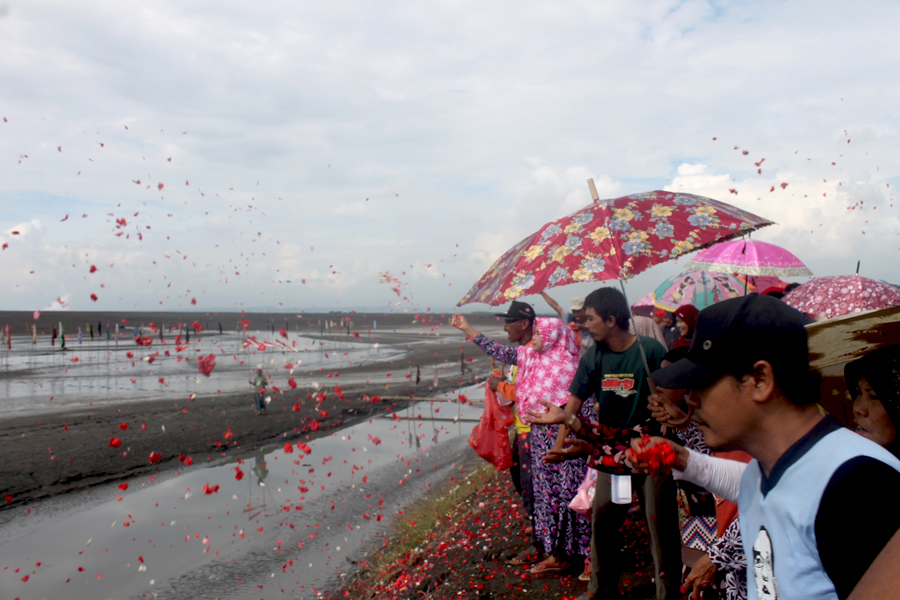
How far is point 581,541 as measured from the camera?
467cm

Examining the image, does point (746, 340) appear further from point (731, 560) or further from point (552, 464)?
point (552, 464)

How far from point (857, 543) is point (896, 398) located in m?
1.00

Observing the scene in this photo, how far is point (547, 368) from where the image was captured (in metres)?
4.84

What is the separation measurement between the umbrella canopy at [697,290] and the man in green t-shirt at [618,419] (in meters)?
2.36

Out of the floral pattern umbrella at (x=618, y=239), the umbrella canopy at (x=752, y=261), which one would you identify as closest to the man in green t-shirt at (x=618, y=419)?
the floral pattern umbrella at (x=618, y=239)

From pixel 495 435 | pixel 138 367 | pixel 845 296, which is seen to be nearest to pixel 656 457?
pixel 845 296

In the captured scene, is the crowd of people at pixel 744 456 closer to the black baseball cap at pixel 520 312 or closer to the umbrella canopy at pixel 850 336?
the umbrella canopy at pixel 850 336

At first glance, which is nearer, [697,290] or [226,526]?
[697,290]

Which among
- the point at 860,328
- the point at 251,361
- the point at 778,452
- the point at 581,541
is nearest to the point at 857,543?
the point at 778,452

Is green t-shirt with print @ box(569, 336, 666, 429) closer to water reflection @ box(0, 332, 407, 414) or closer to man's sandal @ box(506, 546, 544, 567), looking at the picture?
man's sandal @ box(506, 546, 544, 567)

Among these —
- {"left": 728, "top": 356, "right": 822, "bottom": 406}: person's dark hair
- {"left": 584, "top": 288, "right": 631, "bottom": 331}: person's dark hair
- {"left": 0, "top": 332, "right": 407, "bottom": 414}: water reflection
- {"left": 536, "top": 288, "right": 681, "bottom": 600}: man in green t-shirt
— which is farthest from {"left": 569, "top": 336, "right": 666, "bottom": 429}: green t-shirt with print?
{"left": 0, "top": 332, "right": 407, "bottom": 414}: water reflection

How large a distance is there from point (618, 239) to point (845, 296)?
1.60m

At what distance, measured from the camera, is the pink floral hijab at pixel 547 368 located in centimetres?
479

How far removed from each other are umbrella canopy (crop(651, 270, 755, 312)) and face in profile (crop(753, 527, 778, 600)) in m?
4.80
